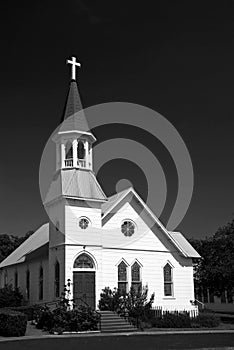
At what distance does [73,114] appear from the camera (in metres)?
35.4

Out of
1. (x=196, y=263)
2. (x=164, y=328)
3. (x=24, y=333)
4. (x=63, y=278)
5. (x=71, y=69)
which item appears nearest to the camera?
(x=24, y=333)

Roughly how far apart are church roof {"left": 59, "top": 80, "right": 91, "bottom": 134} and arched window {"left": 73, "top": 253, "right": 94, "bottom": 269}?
27.8 feet

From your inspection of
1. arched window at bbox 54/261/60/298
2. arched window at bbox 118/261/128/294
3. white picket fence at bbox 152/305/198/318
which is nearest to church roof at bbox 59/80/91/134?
arched window at bbox 54/261/60/298

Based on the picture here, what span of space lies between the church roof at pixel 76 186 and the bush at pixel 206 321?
9.51 meters

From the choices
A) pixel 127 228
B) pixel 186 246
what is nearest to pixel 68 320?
pixel 127 228

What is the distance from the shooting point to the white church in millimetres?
Answer: 32281

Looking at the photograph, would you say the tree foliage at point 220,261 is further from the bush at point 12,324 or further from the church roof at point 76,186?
the bush at point 12,324

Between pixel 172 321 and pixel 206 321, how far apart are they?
2.59m

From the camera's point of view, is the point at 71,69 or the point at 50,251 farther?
the point at 71,69

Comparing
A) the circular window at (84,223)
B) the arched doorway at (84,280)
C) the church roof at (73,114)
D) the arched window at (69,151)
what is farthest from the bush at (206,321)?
the church roof at (73,114)

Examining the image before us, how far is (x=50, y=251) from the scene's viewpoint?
3425cm

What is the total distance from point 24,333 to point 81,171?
12.3m

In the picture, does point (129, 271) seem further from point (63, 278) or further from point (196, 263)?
point (196, 263)

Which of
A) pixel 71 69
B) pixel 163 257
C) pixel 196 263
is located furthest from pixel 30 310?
pixel 196 263
